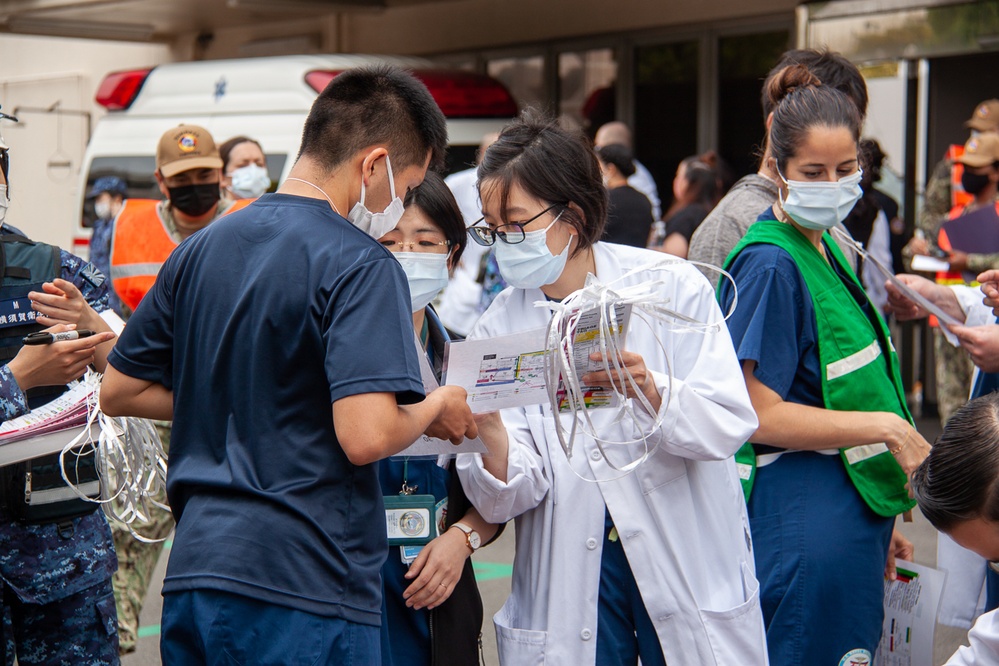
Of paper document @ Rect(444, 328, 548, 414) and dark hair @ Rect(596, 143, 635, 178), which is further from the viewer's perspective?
dark hair @ Rect(596, 143, 635, 178)

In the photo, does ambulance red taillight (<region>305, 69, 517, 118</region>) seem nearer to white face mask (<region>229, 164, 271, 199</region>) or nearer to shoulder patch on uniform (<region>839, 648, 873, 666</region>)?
white face mask (<region>229, 164, 271, 199</region>)

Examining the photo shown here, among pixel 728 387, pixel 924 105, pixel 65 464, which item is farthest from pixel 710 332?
pixel 924 105

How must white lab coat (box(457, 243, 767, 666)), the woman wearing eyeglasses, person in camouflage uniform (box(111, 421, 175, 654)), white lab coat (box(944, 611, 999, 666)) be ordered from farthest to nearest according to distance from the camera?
person in camouflage uniform (box(111, 421, 175, 654)) < the woman wearing eyeglasses < white lab coat (box(457, 243, 767, 666)) < white lab coat (box(944, 611, 999, 666))

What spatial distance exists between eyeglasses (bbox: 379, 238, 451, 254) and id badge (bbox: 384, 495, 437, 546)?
593 millimetres

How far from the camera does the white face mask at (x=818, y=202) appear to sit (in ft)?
9.85

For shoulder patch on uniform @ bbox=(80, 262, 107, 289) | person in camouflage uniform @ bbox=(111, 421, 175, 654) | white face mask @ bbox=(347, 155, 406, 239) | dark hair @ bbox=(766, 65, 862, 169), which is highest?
dark hair @ bbox=(766, 65, 862, 169)

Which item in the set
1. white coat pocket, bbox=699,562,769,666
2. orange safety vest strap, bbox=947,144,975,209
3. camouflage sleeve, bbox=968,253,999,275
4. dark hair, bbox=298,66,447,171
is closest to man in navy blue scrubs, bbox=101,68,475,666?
dark hair, bbox=298,66,447,171

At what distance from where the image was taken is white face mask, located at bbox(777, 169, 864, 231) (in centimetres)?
300

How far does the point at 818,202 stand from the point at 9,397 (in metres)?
1.98

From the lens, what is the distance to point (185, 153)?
5.20m

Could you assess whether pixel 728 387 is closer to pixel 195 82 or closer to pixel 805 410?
pixel 805 410

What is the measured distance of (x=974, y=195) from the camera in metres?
7.43

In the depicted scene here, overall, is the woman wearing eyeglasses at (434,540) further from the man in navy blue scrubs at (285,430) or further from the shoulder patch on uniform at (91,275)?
the shoulder patch on uniform at (91,275)

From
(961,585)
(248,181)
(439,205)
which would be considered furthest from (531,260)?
(248,181)
